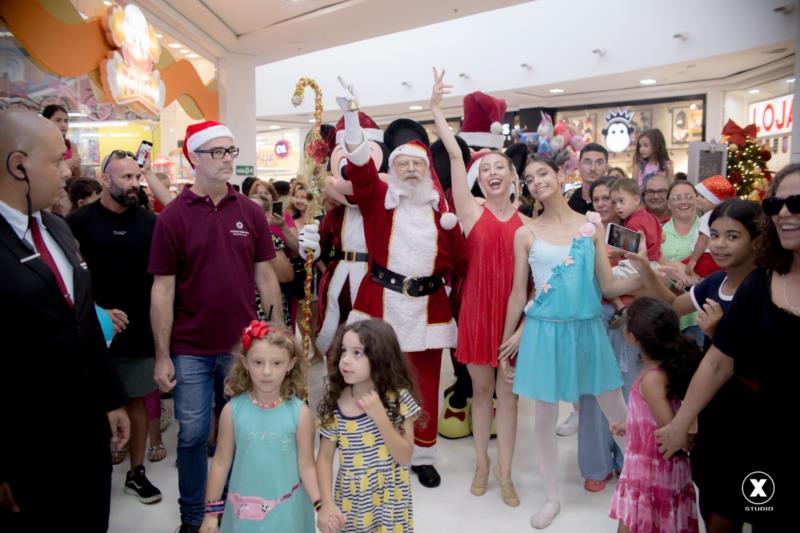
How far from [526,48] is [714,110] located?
3.82m

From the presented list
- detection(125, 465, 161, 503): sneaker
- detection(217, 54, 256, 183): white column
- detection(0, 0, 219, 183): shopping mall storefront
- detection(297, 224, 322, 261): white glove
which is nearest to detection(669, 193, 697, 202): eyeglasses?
detection(297, 224, 322, 261): white glove

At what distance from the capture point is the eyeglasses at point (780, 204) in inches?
68.1

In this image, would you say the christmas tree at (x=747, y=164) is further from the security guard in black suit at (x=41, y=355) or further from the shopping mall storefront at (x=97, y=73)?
the security guard in black suit at (x=41, y=355)

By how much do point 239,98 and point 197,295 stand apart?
6843 mm

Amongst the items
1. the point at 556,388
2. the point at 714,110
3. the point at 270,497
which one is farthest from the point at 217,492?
the point at 714,110

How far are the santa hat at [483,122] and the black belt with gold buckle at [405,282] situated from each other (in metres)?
1.46

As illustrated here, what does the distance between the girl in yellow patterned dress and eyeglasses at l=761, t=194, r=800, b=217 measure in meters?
1.29

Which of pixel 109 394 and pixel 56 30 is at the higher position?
pixel 56 30

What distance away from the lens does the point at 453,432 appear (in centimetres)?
402

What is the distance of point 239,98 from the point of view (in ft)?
28.8

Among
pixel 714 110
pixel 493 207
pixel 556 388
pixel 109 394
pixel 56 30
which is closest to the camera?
pixel 109 394

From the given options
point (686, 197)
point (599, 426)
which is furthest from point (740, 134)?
point (599, 426)

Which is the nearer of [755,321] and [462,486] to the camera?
[755,321]

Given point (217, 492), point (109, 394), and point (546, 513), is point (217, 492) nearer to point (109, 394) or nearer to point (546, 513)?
point (109, 394)
